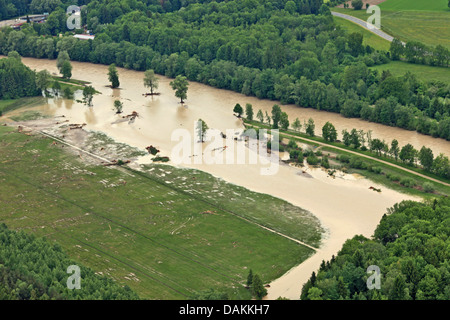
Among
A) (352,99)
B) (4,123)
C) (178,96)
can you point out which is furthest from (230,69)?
(4,123)

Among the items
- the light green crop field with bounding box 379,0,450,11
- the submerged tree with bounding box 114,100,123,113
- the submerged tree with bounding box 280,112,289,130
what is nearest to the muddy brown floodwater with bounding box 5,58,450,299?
the submerged tree with bounding box 114,100,123,113

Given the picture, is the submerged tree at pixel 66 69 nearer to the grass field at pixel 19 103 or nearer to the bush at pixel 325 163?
the grass field at pixel 19 103

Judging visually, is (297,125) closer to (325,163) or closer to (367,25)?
(325,163)

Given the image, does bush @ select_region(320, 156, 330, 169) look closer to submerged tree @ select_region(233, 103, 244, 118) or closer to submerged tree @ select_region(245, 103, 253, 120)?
submerged tree @ select_region(245, 103, 253, 120)

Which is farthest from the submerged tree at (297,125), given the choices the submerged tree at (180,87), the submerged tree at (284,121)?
the submerged tree at (180,87)

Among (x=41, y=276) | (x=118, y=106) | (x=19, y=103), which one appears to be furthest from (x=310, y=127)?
(x=41, y=276)
